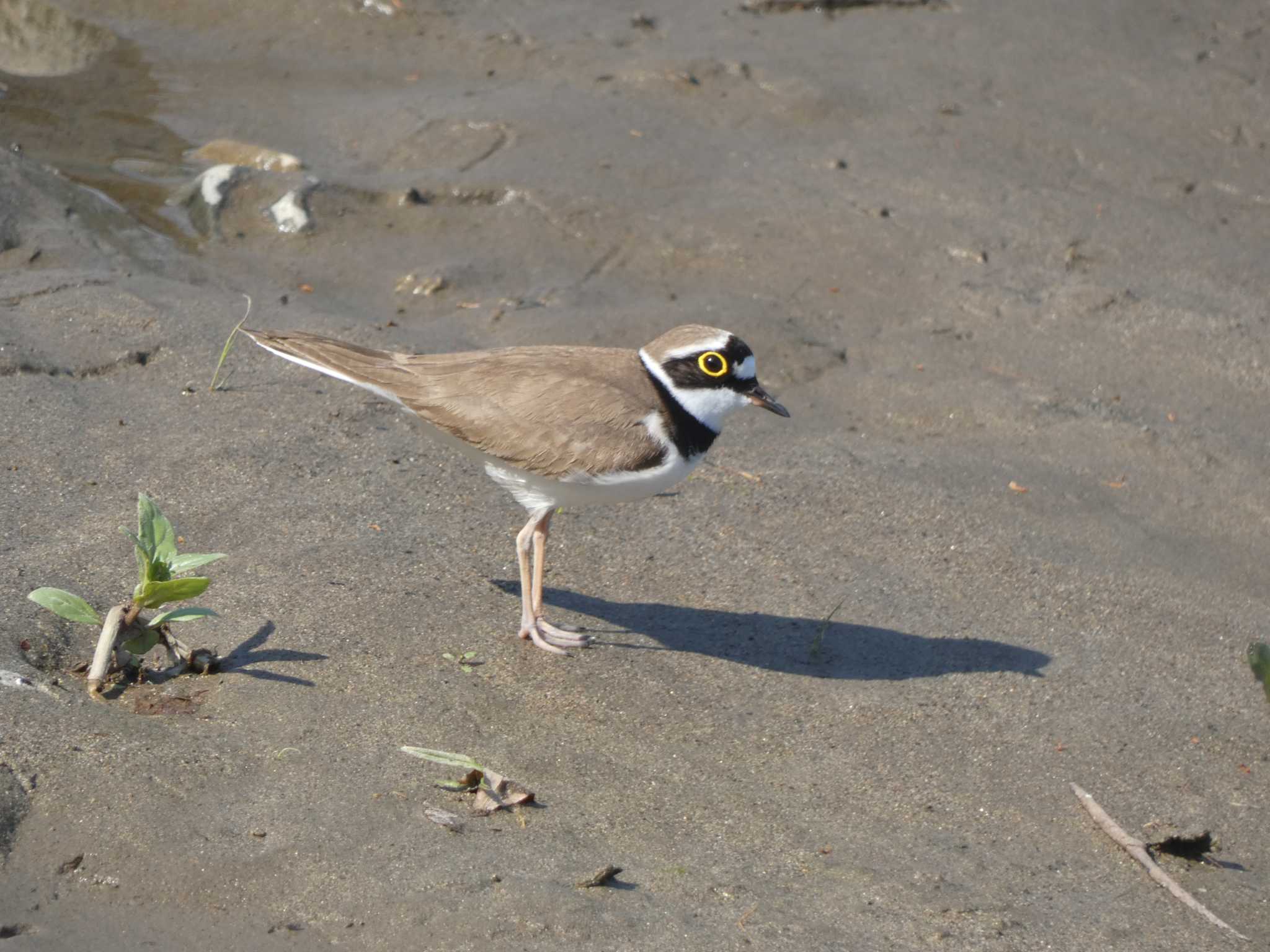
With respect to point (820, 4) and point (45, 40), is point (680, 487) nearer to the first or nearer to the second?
point (820, 4)

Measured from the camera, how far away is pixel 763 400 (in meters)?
5.46

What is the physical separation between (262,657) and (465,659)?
0.74 meters

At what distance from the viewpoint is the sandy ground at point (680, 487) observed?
12.8ft

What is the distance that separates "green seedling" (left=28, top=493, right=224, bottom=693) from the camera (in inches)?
166

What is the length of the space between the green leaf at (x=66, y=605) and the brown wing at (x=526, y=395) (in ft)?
4.86

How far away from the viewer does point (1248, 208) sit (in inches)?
354

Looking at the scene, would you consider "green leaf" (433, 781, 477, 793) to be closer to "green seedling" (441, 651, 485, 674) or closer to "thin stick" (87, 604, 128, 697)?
"green seedling" (441, 651, 485, 674)

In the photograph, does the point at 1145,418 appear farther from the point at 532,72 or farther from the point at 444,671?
the point at 532,72

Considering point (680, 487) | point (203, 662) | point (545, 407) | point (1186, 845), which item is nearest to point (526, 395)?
point (545, 407)

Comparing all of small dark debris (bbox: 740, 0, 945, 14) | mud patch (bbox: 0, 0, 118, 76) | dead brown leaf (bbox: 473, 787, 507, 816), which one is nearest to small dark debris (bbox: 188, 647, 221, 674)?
dead brown leaf (bbox: 473, 787, 507, 816)

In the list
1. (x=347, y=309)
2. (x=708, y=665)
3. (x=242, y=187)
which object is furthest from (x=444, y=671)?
(x=242, y=187)

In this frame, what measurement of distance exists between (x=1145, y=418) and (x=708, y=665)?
10.9 ft

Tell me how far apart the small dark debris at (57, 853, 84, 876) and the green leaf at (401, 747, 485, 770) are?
1.01 m

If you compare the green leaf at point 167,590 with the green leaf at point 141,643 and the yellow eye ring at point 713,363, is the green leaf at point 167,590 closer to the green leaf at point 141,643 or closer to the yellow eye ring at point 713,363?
the green leaf at point 141,643
